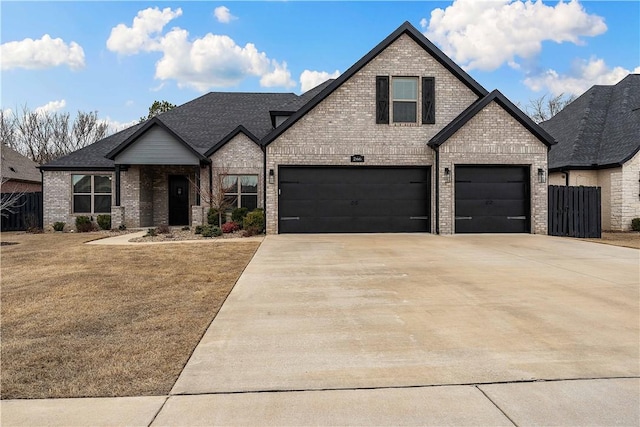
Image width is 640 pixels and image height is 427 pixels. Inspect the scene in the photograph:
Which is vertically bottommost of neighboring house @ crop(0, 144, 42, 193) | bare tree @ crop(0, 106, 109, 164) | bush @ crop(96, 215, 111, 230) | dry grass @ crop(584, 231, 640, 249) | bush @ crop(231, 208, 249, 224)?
dry grass @ crop(584, 231, 640, 249)

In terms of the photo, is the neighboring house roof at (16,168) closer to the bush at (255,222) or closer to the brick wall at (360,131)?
the bush at (255,222)

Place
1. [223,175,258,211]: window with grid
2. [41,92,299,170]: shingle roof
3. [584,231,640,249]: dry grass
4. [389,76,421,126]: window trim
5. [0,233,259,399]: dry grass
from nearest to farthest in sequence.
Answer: [0,233,259,399]: dry grass < [584,231,640,249]: dry grass < [389,76,421,126]: window trim < [223,175,258,211]: window with grid < [41,92,299,170]: shingle roof

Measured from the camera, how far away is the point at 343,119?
15.4 meters

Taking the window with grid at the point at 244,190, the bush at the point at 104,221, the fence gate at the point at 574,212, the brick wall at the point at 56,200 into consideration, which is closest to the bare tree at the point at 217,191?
the window with grid at the point at 244,190

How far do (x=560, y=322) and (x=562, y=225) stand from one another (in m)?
12.2

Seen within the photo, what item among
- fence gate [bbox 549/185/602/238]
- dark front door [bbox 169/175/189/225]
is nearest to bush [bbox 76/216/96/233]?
dark front door [bbox 169/175/189/225]

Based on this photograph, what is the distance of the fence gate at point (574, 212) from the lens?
15117 millimetres

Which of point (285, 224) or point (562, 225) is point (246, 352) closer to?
point (285, 224)

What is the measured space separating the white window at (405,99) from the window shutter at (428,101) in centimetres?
30

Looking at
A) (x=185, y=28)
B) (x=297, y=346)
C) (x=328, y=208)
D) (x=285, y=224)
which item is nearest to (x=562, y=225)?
(x=328, y=208)

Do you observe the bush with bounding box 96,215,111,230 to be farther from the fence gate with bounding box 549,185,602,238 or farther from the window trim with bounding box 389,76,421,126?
the fence gate with bounding box 549,185,602,238

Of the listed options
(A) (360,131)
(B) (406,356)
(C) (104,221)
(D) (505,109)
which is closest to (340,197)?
(A) (360,131)

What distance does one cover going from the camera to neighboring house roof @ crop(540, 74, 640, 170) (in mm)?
18547

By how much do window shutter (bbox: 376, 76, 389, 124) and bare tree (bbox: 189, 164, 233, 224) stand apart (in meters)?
7.08
